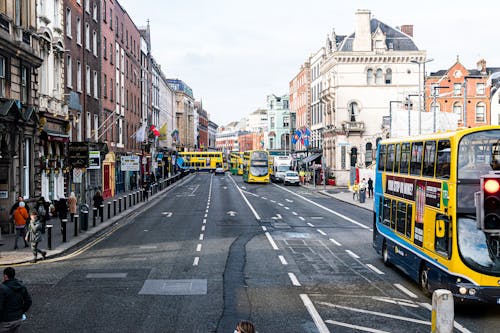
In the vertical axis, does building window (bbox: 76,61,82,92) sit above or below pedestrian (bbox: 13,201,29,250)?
above

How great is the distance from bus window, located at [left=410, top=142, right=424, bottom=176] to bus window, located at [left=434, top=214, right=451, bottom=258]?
2.13 m

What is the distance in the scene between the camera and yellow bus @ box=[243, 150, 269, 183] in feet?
257

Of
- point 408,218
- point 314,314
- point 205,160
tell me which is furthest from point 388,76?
point 314,314

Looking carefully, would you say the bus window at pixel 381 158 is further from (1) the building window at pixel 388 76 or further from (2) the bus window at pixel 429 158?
(1) the building window at pixel 388 76

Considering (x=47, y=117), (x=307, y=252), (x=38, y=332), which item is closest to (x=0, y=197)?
(x=47, y=117)

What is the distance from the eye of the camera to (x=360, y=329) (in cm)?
1255

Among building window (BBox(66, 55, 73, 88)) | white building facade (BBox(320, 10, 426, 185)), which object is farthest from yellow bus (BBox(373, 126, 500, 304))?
white building facade (BBox(320, 10, 426, 185))

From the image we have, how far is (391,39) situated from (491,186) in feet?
232

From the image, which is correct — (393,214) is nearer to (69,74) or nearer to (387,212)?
(387,212)

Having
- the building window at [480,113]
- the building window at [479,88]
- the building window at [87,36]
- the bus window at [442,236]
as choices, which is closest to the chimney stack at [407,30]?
the building window at [479,88]

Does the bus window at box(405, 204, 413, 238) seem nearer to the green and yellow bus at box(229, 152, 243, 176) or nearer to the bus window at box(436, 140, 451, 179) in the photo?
the bus window at box(436, 140, 451, 179)

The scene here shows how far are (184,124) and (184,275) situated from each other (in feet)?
453

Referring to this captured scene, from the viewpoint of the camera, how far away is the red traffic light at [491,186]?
414 inches

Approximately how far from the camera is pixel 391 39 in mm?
77875
